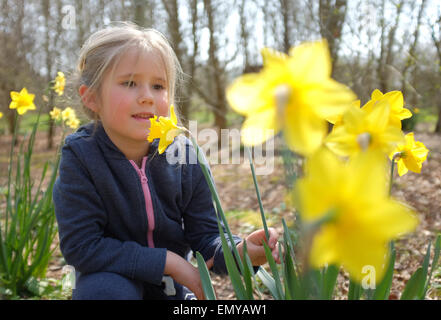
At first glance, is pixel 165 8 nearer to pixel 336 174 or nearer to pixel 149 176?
pixel 149 176

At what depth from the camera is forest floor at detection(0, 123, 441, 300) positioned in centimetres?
181

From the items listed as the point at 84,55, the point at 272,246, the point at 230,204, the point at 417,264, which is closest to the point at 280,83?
the point at 272,246

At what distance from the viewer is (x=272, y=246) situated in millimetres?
903

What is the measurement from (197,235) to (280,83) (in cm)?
113

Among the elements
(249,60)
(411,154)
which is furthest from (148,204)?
(249,60)

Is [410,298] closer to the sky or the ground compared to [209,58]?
closer to the ground

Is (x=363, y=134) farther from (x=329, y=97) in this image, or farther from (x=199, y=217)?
(x=199, y=217)

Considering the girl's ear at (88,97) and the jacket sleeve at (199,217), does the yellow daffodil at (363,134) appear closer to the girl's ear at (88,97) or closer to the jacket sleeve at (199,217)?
the jacket sleeve at (199,217)

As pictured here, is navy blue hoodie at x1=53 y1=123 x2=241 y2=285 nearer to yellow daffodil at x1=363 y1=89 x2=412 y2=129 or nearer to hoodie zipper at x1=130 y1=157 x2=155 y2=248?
hoodie zipper at x1=130 y1=157 x2=155 y2=248

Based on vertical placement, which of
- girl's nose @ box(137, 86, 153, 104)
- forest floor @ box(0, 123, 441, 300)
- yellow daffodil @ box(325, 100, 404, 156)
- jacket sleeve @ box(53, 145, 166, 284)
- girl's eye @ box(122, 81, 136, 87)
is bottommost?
forest floor @ box(0, 123, 441, 300)

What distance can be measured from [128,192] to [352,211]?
1.15 meters

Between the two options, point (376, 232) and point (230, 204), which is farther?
point (230, 204)

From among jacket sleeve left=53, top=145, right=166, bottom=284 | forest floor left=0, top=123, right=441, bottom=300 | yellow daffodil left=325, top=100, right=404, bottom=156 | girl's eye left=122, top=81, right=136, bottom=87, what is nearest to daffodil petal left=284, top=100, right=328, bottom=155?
yellow daffodil left=325, top=100, right=404, bottom=156

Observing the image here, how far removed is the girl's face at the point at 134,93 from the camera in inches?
49.1
